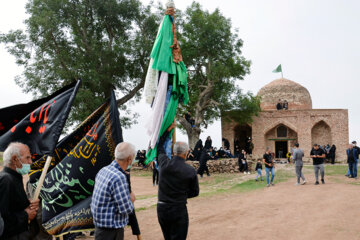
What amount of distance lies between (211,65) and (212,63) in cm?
46

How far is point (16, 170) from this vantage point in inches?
112

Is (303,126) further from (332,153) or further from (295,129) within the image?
(332,153)

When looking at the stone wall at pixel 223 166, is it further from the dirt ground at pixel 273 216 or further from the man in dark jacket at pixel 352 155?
the dirt ground at pixel 273 216

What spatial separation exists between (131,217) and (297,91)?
32.6 meters

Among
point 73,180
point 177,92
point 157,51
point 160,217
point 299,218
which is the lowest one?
point 299,218

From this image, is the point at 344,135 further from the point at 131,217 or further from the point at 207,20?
the point at 131,217

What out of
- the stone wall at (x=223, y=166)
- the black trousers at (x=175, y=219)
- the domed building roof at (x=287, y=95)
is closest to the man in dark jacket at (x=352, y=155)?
the stone wall at (x=223, y=166)

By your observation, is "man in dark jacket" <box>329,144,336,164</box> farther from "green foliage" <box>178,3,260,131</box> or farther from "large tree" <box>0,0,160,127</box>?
"large tree" <box>0,0,160,127</box>

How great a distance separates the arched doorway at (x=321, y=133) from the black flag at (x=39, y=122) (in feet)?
96.5

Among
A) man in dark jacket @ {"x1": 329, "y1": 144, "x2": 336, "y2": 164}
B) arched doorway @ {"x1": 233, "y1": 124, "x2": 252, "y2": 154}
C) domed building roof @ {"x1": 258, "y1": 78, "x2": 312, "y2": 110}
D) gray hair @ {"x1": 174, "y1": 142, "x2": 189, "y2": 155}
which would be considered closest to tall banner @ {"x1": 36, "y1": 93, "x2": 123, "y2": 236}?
gray hair @ {"x1": 174, "y1": 142, "x2": 189, "y2": 155}

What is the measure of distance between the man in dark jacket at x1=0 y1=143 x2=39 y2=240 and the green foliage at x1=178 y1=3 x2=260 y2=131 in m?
21.3

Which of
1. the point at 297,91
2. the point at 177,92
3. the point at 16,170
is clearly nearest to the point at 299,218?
the point at 177,92

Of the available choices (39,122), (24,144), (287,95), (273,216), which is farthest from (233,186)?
(287,95)

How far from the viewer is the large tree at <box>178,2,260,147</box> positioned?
24469 millimetres
